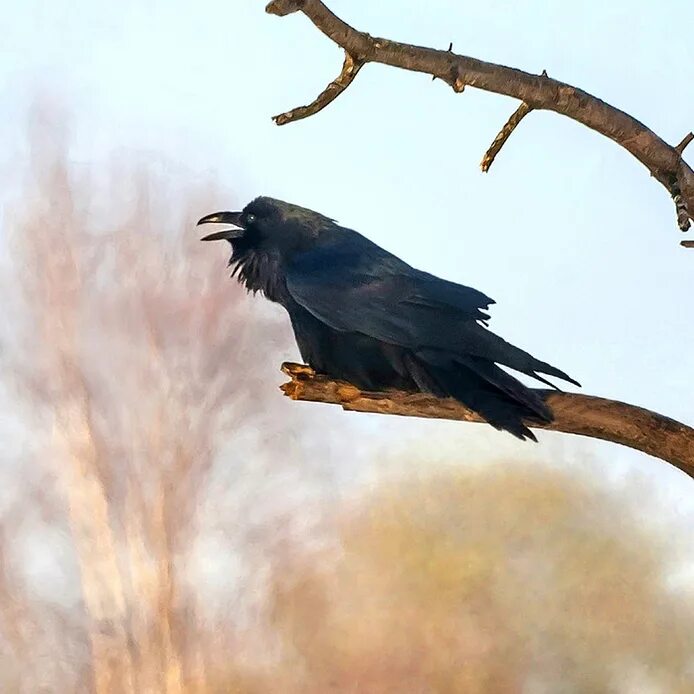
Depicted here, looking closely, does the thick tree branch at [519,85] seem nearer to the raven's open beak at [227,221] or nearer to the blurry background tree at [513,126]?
the blurry background tree at [513,126]

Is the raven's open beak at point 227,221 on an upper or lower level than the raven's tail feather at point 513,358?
upper

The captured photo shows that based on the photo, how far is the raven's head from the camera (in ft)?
3.22

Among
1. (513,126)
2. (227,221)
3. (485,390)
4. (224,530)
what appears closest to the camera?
(485,390)

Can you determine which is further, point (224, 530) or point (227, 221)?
point (224, 530)

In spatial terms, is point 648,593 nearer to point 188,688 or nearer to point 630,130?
point 188,688

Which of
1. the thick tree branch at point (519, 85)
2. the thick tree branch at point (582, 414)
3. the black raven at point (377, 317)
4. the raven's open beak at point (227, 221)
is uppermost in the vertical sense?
the raven's open beak at point (227, 221)

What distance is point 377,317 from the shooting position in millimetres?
875

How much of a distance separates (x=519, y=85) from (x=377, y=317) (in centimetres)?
25

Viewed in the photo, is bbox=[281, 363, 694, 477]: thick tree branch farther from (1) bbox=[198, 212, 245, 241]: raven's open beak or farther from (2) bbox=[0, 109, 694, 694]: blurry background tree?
(2) bbox=[0, 109, 694, 694]: blurry background tree

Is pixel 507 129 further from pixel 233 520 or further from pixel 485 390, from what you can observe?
pixel 233 520

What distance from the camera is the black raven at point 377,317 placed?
818mm

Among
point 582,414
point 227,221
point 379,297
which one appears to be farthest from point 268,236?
point 582,414

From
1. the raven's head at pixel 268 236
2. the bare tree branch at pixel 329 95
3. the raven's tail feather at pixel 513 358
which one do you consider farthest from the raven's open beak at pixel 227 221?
the raven's tail feather at pixel 513 358

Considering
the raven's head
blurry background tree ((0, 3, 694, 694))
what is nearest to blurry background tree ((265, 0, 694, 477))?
the raven's head
